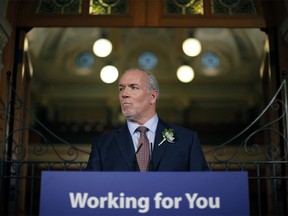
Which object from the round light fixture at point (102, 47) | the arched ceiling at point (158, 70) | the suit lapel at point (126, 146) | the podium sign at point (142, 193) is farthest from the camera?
the arched ceiling at point (158, 70)

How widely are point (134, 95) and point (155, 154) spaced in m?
0.39

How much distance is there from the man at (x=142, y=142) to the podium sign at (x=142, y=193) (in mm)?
521

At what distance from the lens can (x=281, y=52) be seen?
16.8ft

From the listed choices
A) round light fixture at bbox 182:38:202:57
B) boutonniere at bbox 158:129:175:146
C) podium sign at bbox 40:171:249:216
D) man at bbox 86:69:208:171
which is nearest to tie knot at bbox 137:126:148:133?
man at bbox 86:69:208:171

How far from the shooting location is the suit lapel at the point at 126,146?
2.89m

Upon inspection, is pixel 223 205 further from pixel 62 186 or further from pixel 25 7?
pixel 25 7

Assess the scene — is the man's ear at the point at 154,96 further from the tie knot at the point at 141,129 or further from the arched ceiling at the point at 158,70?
the arched ceiling at the point at 158,70

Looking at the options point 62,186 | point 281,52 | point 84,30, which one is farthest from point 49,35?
point 62,186

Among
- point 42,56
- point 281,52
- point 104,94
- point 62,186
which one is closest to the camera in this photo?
point 62,186

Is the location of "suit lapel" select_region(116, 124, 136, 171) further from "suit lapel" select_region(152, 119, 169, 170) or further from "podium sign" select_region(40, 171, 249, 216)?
"podium sign" select_region(40, 171, 249, 216)

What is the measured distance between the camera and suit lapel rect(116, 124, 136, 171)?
289 cm

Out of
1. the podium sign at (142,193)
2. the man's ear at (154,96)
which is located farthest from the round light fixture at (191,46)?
the podium sign at (142,193)

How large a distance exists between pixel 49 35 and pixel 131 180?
14279 mm

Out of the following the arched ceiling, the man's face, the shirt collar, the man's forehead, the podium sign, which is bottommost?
the podium sign
